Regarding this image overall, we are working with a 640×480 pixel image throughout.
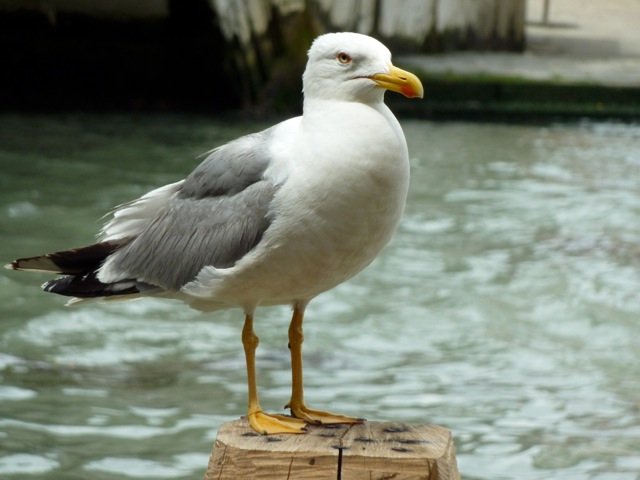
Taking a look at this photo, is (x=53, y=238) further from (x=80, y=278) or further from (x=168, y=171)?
(x=80, y=278)

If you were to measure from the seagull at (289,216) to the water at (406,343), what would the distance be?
1.50m

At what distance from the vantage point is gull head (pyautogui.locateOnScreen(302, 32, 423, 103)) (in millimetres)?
3098

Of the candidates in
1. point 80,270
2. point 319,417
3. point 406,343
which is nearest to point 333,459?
point 319,417

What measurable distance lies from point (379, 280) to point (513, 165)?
11.2ft

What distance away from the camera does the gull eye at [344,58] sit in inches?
123

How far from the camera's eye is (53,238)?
7.93 m

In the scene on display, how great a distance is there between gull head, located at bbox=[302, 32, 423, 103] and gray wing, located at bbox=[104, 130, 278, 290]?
0.26 metres

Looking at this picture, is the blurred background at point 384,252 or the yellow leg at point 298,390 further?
the blurred background at point 384,252

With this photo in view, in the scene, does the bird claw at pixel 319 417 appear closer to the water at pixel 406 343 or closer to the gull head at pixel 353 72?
the gull head at pixel 353 72

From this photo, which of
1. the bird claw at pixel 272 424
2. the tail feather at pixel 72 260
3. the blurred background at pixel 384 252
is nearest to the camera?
the bird claw at pixel 272 424

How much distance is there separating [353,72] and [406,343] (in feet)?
11.3

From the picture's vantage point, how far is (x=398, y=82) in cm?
308

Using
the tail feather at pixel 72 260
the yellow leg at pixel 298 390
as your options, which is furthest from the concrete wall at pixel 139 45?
the yellow leg at pixel 298 390

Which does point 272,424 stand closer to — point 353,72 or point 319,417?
point 319,417
